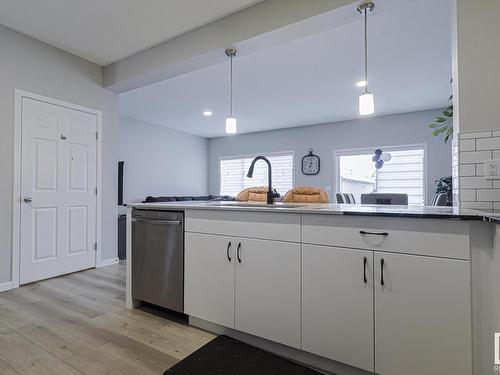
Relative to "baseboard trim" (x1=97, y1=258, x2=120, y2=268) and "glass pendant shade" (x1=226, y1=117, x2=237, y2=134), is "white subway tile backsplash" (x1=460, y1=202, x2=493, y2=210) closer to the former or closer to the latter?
"glass pendant shade" (x1=226, y1=117, x2=237, y2=134)

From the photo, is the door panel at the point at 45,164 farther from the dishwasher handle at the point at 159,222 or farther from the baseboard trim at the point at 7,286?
the dishwasher handle at the point at 159,222

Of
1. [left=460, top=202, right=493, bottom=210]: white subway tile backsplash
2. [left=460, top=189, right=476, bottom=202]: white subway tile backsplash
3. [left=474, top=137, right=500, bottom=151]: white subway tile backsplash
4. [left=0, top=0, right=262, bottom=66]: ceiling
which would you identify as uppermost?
[left=0, top=0, right=262, bottom=66]: ceiling

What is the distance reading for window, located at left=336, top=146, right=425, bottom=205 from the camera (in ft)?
18.4

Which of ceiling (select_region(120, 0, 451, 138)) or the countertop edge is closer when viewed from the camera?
the countertop edge

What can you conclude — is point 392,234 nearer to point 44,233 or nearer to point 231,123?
point 231,123

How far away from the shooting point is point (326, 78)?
12.9ft

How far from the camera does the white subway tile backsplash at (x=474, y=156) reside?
1.70 metres

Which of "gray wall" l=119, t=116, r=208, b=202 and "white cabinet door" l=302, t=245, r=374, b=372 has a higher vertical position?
"gray wall" l=119, t=116, r=208, b=202

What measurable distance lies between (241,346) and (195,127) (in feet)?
19.1

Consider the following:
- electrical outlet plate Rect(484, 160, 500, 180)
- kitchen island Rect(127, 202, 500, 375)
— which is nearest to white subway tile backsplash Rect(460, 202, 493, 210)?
electrical outlet plate Rect(484, 160, 500, 180)

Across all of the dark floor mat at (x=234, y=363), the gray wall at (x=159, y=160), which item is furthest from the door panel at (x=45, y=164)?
the dark floor mat at (x=234, y=363)

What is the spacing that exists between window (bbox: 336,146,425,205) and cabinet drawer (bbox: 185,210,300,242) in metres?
5.00

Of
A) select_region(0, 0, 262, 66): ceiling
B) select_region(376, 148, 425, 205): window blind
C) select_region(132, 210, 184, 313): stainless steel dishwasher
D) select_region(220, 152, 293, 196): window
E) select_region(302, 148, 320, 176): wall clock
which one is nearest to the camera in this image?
select_region(132, 210, 184, 313): stainless steel dishwasher

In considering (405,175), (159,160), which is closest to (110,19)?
(159,160)
